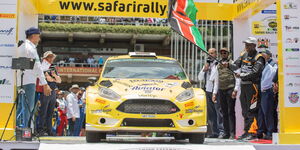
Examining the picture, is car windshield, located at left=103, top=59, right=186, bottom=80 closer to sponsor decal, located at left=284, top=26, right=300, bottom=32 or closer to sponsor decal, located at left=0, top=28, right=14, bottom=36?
sponsor decal, located at left=0, top=28, right=14, bottom=36

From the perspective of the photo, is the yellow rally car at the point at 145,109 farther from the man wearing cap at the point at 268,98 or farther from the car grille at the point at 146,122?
the man wearing cap at the point at 268,98

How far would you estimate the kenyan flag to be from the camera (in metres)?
10.6

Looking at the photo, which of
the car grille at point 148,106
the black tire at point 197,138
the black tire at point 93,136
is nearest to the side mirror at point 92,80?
the black tire at point 93,136

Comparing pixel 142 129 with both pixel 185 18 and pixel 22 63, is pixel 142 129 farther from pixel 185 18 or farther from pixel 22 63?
pixel 185 18

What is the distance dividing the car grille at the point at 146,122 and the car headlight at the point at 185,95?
39 cm

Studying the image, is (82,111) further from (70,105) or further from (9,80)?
(9,80)

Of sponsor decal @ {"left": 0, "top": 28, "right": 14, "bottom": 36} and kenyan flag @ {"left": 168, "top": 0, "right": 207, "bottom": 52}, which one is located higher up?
kenyan flag @ {"left": 168, "top": 0, "right": 207, "bottom": 52}

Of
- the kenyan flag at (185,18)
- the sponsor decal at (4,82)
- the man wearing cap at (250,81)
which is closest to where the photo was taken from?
the sponsor decal at (4,82)

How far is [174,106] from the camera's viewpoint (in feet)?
24.1

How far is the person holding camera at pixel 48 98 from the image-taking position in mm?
10375

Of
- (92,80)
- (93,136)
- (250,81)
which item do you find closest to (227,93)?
(250,81)

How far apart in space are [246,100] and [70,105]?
22.7ft

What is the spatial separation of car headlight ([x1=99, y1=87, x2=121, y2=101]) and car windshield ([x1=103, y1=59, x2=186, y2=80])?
82cm

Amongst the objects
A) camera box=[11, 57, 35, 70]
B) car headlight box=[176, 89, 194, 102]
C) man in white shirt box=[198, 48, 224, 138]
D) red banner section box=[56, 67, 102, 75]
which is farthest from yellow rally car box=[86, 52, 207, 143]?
red banner section box=[56, 67, 102, 75]
